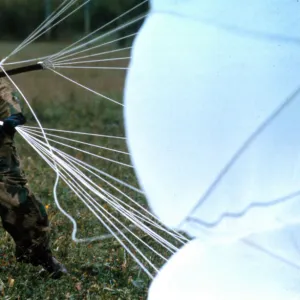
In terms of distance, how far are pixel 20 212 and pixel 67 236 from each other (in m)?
0.76

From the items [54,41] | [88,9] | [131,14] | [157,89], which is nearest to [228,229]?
[157,89]

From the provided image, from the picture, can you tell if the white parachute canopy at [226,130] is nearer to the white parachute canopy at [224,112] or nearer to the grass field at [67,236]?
the white parachute canopy at [224,112]

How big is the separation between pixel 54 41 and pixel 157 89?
7.05 m

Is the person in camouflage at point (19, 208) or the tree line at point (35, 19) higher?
the tree line at point (35, 19)

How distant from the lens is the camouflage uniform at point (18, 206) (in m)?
4.35

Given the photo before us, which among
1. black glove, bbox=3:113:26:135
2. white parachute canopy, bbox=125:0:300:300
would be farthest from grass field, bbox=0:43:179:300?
white parachute canopy, bbox=125:0:300:300

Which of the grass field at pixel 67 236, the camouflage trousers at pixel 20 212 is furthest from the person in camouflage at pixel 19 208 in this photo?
the grass field at pixel 67 236

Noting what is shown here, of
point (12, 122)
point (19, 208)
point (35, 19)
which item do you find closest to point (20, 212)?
point (19, 208)

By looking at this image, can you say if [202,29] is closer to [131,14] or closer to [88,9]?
[88,9]

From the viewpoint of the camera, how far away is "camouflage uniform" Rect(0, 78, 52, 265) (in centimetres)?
435

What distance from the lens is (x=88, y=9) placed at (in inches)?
401

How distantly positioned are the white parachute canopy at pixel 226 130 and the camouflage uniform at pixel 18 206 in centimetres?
165

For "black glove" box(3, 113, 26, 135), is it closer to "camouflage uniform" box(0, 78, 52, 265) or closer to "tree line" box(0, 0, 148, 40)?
"camouflage uniform" box(0, 78, 52, 265)

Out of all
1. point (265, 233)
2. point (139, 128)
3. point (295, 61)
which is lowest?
point (265, 233)
